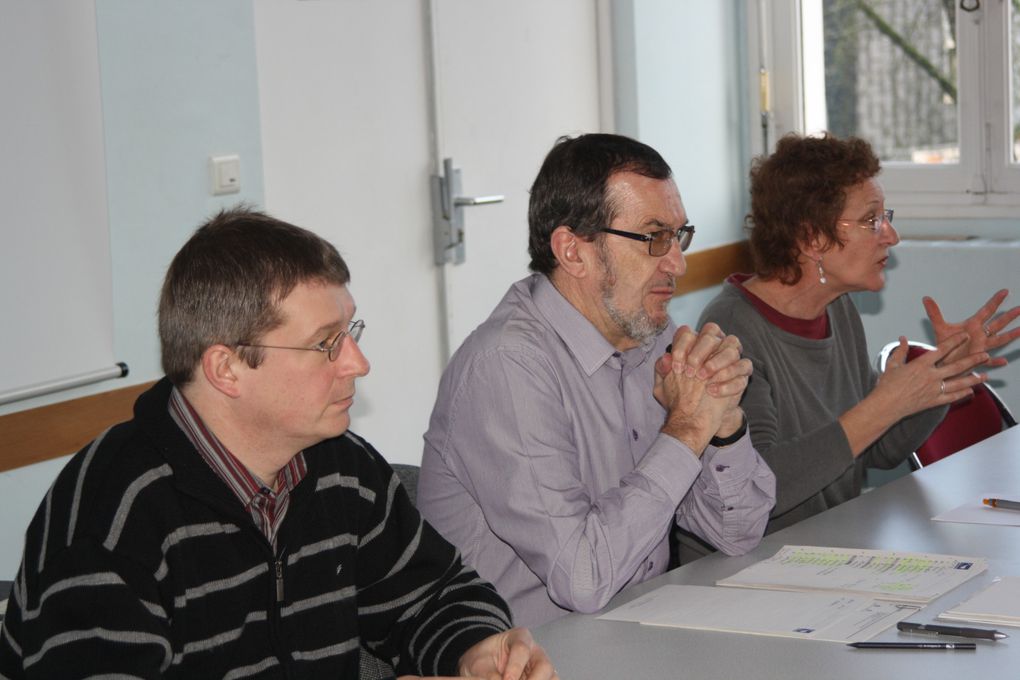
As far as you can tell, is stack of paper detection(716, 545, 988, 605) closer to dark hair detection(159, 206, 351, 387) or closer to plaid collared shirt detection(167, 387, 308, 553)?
plaid collared shirt detection(167, 387, 308, 553)

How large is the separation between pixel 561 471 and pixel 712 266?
3.20m

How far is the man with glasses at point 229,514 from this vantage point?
1.45m

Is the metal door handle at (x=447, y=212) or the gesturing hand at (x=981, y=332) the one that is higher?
the metal door handle at (x=447, y=212)

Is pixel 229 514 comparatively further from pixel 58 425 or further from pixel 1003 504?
pixel 58 425

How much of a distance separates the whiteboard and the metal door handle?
122 centimetres

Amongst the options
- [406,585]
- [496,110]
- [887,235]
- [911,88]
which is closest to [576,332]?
[406,585]

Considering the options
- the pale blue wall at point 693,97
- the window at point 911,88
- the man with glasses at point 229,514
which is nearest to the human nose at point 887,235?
the man with glasses at point 229,514

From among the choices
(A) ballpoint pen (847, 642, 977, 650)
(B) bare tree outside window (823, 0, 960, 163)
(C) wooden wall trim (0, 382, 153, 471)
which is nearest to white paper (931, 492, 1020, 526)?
(A) ballpoint pen (847, 642, 977, 650)

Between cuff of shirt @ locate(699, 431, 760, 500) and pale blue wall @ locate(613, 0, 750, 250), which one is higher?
pale blue wall @ locate(613, 0, 750, 250)

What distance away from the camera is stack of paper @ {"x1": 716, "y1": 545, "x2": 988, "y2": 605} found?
71.1 inches

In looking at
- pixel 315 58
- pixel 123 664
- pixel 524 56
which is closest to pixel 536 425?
pixel 123 664

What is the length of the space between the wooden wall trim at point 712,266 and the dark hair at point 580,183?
2.57 metres

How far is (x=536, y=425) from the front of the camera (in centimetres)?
200

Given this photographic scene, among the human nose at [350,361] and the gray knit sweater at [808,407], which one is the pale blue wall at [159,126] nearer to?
the gray knit sweater at [808,407]
